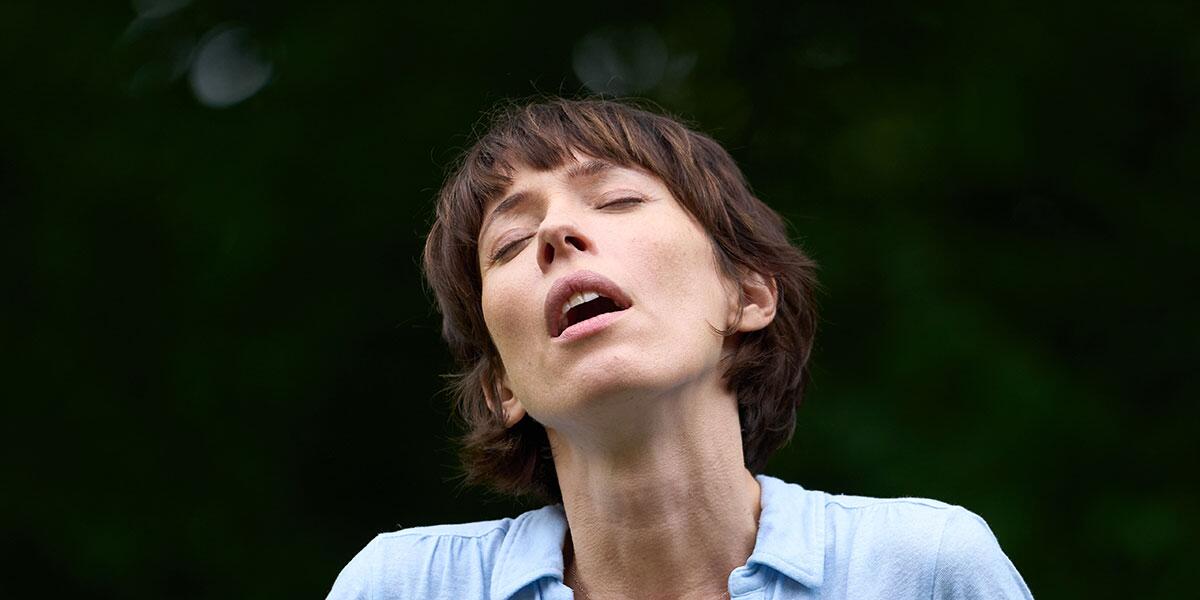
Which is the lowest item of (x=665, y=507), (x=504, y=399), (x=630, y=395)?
(x=665, y=507)

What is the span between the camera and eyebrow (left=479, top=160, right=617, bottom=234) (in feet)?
7.84

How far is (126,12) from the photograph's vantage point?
4195 millimetres

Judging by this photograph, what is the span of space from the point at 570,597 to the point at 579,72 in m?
2.14

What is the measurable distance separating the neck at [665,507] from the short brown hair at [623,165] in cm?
19

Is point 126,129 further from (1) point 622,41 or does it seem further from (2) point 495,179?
(2) point 495,179

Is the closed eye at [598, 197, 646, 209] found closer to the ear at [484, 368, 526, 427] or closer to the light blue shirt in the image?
the ear at [484, 368, 526, 427]

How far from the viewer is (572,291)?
7.20 feet

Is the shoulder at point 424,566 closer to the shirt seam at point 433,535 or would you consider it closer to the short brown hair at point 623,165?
the shirt seam at point 433,535

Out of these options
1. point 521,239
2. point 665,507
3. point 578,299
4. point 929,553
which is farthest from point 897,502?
point 521,239

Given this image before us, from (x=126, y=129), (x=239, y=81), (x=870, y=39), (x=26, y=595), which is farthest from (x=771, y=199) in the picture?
(x=26, y=595)

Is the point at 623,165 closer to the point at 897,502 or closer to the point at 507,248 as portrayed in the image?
the point at 507,248

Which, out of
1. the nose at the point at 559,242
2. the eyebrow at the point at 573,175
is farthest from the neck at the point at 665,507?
the eyebrow at the point at 573,175

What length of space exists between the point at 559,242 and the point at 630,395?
0.26 m

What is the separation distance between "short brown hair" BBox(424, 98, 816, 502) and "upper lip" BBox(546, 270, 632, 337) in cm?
30
